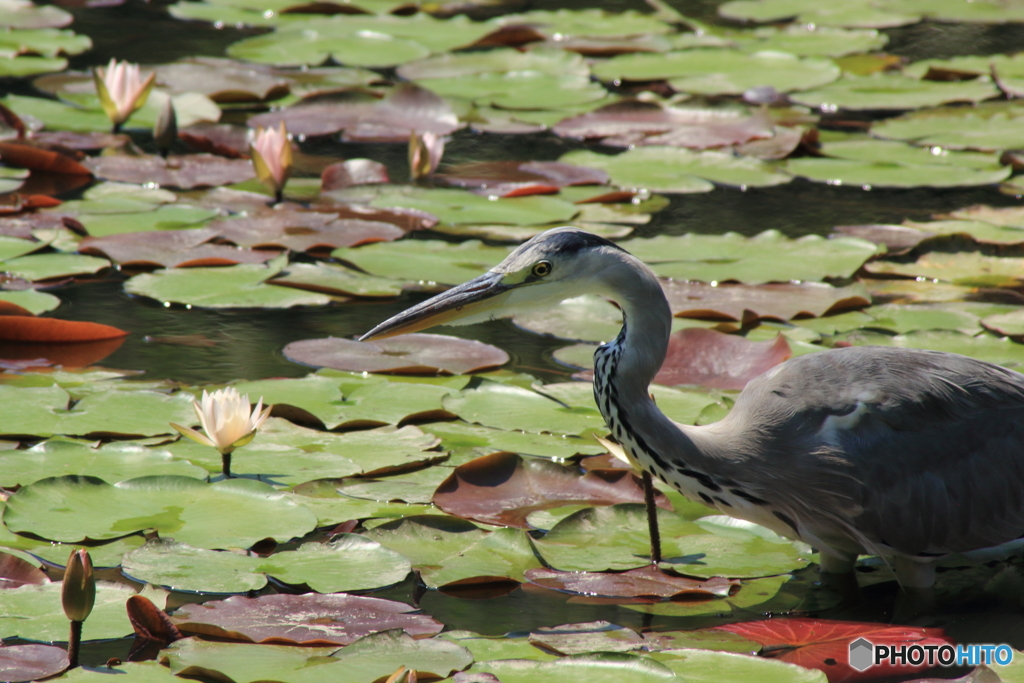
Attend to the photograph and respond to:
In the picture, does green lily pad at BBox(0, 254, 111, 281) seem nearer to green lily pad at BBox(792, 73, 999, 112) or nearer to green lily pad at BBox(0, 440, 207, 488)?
green lily pad at BBox(0, 440, 207, 488)

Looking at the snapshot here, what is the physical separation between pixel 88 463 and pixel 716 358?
2.20m

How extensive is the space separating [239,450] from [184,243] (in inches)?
70.5

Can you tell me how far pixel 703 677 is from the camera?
249cm

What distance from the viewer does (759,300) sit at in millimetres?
4723

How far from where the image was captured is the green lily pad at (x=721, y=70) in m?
7.73

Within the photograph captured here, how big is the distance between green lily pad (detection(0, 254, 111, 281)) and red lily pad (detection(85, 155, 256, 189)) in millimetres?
1036

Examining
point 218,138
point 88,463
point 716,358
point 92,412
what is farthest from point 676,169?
point 88,463

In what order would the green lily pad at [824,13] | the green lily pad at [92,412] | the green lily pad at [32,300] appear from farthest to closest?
1. the green lily pad at [824,13]
2. the green lily pad at [32,300]
3. the green lily pad at [92,412]

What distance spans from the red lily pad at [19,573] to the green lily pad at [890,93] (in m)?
6.04

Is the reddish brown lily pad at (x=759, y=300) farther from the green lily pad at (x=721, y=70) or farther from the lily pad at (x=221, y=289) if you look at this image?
the green lily pad at (x=721, y=70)

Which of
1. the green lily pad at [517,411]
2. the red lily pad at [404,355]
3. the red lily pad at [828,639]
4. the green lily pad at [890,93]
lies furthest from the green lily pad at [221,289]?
the green lily pad at [890,93]

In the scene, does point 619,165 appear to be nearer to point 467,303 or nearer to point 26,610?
point 467,303

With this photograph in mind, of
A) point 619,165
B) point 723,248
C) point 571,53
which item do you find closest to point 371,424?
point 723,248

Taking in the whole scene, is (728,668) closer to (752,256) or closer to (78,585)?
(78,585)
